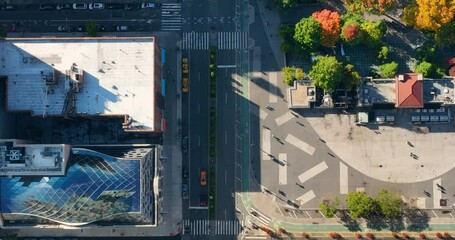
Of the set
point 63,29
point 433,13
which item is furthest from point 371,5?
point 63,29

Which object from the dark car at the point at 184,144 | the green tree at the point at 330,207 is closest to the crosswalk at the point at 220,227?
the dark car at the point at 184,144

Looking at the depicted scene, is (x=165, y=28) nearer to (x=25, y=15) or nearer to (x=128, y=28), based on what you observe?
(x=128, y=28)

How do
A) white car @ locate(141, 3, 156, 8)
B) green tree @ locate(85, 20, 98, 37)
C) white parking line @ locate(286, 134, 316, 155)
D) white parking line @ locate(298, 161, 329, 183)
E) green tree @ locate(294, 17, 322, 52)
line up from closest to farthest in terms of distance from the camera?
green tree @ locate(294, 17, 322, 52) → green tree @ locate(85, 20, 98, 37) → white parking line @ locate(298, 161, 329, 183) → white parking line @ locate(286, 134, 316, 155) → white car @ locate(141, 3, 156, 8)

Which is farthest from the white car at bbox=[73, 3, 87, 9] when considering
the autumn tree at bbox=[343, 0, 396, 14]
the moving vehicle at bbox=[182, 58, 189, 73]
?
the autumn tree at bbox=[343, 0, 396, 14]

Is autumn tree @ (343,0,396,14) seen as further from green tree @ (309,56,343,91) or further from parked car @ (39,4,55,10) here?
parked car @ (39,4,55,10)

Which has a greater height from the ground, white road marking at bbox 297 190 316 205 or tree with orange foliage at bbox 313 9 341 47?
tree with orange foliage at bbox 313 9 341 47

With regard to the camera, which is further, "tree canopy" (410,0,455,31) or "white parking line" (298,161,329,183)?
"white parking line" (298,161,329,183)
